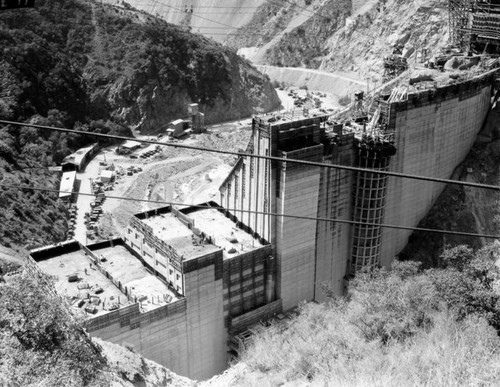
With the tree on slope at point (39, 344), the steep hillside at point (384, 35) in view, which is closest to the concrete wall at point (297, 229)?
the tree on slope at point (39, 344)

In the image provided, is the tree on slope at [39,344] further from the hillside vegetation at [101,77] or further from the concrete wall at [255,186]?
the hillside vegetation at [101,77]

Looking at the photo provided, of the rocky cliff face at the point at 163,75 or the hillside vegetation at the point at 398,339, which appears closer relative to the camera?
the hillside vegetation at the point at 398,339

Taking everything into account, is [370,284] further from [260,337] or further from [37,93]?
[37,93]

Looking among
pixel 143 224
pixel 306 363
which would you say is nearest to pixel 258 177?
pixel 143 224

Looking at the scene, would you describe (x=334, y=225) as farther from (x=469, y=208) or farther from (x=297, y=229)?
(x=469, y=208)

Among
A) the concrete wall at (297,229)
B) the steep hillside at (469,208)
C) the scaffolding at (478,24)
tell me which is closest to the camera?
the concrete wall at (297,229)


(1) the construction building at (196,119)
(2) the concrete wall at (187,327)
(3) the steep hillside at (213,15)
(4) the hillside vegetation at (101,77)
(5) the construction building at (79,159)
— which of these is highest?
(3) the steep hillside at (213,15)
